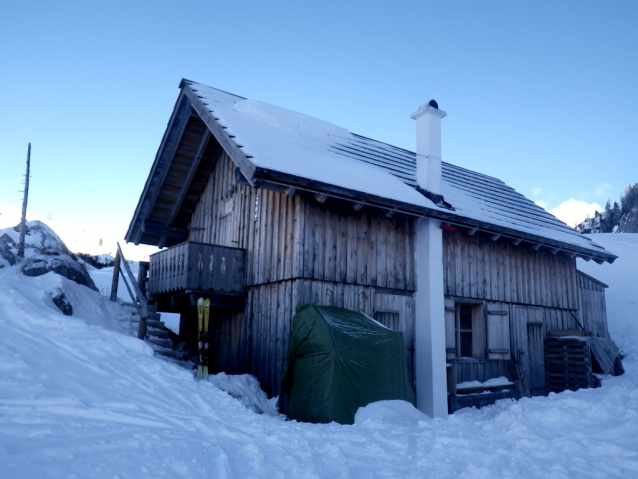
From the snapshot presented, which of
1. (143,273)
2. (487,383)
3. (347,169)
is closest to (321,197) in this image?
(347,169)

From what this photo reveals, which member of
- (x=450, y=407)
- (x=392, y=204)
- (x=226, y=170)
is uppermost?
(x=226, y=170)

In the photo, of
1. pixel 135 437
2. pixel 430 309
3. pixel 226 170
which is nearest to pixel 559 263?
pixel 430 309

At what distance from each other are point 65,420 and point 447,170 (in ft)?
44.8

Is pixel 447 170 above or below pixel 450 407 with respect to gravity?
above

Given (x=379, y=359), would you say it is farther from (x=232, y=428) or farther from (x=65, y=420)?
(x=65, y=420)

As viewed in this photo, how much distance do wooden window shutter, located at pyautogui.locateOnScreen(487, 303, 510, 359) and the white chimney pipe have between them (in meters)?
3.38

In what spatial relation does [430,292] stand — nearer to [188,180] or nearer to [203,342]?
[203,342]

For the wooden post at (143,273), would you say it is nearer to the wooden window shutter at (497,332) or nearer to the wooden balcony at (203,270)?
the wooden balcony at (203,270)

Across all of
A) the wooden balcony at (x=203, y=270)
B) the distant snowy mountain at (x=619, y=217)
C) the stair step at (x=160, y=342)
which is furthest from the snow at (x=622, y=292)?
the distant snowy mountain at (x=619, y=217)

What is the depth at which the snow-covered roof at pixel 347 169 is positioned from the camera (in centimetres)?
1017

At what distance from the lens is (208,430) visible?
267 inches

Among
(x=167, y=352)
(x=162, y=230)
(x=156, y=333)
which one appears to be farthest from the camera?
(x=162, y=230)

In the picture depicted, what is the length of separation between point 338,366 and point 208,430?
107 inches

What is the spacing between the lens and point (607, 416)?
8133mm
